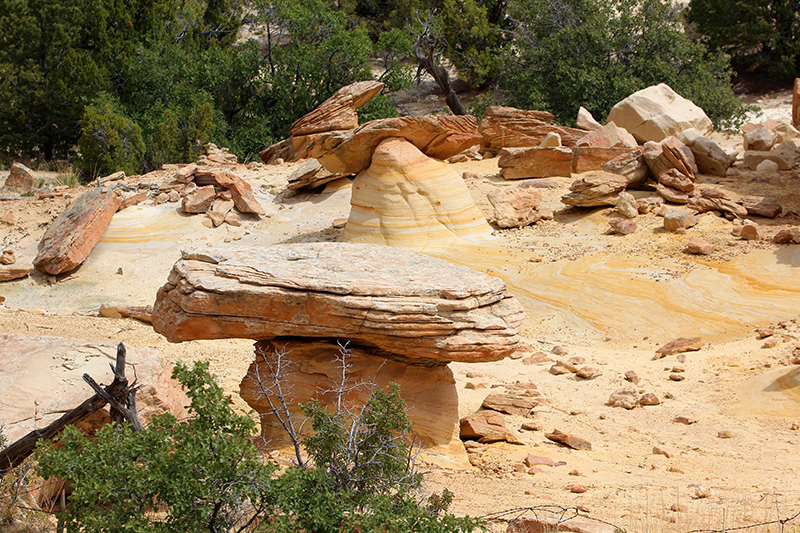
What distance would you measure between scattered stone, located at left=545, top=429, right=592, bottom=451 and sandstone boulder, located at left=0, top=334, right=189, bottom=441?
116 inches

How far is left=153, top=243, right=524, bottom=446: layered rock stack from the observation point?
5.18 metres

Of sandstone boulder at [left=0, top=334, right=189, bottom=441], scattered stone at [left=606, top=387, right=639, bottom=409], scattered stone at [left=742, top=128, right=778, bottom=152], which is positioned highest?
sandstone boulder at [left=0, top=334, right=189, bottom=441]

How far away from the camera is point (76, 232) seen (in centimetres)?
1195

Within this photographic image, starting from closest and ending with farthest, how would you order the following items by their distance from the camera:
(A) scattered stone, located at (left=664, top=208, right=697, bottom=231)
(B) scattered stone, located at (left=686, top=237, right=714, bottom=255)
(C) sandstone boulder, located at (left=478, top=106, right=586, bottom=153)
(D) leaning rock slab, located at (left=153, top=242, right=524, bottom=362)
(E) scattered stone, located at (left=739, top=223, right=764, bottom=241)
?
(D) leaning rock slab, located at (left=153, top=242, right=524, bottom=362), (B) scattered stone, located at (left=686, top=237, right=714, bottom=255), (E) scattered stone, located at (left=739, top=223, right=764, bottom=241), (A) scattered stone, located at (left=664, top=208, right=697, bottom=231), (C) sandstone boulder, located at (left=478, top=106, right=586, bottom=153)

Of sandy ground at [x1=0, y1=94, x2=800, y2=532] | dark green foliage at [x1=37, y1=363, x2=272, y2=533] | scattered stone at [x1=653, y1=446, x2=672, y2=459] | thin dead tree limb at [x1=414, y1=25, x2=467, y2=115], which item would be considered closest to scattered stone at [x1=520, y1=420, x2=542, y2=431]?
sandy ground at [x1=0, y1=94, x2=800, y2=532]

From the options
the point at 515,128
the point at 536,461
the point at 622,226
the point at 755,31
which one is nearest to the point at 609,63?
the point at 755,31

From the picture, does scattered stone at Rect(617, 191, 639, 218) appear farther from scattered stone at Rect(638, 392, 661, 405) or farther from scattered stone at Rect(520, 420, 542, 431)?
scattered stone at Rect(520, 420, 542, 431)

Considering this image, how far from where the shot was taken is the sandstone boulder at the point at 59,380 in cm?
486

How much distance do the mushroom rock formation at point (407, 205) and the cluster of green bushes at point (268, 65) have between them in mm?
7820

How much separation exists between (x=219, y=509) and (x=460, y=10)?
78.1 ft

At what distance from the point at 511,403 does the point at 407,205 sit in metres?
5.57

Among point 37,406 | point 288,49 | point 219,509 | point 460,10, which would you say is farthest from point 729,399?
point 460,10

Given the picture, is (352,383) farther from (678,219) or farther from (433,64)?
(433,64)

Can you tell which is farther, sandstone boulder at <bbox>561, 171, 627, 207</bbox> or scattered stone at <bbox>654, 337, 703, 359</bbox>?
sandstone boulder at <bbox>561, 171, 627, 207</bbox>
